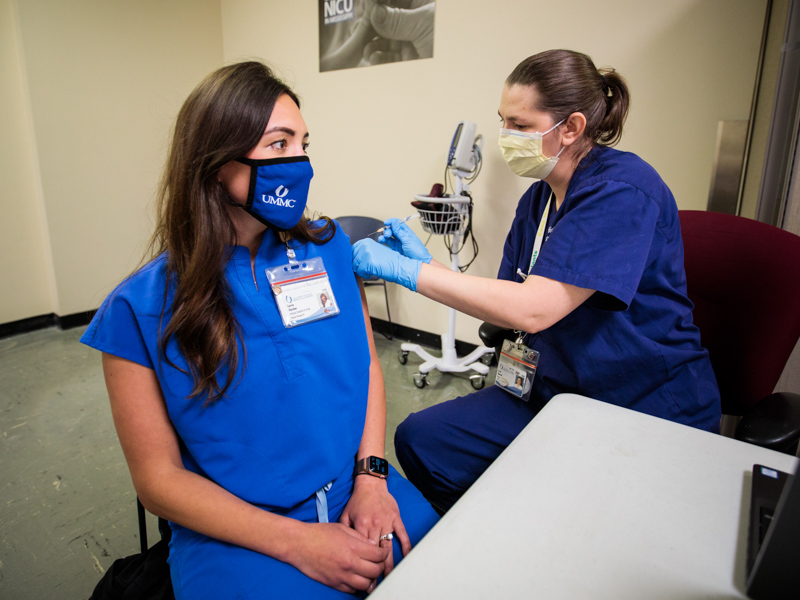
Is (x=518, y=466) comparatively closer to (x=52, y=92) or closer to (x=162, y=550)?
(x=162, y=550)

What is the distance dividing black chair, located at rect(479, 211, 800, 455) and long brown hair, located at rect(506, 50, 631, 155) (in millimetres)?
373

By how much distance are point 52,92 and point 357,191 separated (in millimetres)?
2087

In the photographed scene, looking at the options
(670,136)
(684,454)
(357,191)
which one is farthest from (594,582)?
(357,191)

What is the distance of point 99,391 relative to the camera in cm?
250

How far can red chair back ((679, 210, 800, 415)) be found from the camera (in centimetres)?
109

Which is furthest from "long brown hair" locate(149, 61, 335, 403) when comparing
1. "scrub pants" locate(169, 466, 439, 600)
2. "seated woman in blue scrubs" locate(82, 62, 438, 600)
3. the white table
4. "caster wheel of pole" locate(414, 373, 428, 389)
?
"caster wheel of pole" locate(414, 373, 428, 389)

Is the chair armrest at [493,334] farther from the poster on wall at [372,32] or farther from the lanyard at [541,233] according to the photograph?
the poster on wall at [372,32]

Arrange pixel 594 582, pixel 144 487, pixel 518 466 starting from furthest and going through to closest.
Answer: pixel 144 487 → pixel 518 466 → pixel 594 582

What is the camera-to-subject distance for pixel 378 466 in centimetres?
101

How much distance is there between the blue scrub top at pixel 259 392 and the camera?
2.59 ft

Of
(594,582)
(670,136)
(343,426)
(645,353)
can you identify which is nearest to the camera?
(594,582)

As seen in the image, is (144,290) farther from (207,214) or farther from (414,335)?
(414,335)

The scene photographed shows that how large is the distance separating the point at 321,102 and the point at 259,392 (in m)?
2.99

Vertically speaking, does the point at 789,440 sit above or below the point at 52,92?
below
